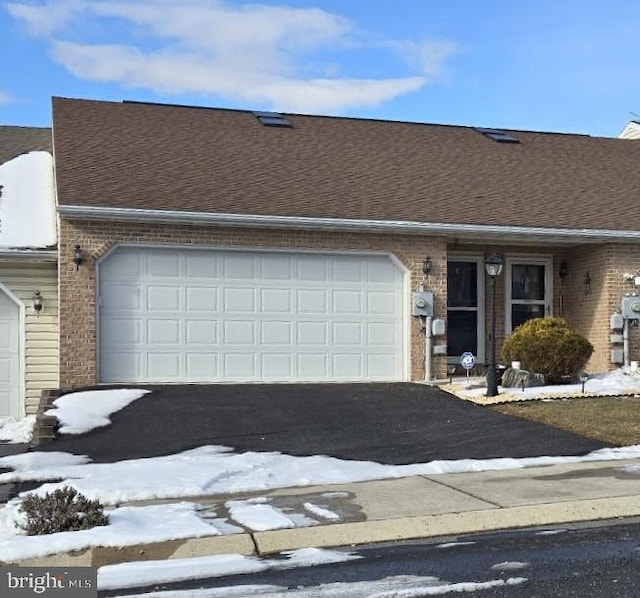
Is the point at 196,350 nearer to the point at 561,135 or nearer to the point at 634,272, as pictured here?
the point at 634,272

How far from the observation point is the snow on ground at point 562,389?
13.4 meters

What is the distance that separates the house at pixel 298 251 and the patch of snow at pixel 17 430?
3.70ft

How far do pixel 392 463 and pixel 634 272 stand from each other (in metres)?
9.32

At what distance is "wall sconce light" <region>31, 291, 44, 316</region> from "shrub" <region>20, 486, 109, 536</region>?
827 cm

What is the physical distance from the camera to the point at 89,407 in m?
12.0

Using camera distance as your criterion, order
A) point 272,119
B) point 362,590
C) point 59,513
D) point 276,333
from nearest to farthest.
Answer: point 362,590 < point 59,513 < point 276,333 < point 272,119

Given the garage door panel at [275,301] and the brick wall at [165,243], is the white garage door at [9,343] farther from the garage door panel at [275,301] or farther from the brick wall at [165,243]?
the garage door panel at [275,301]

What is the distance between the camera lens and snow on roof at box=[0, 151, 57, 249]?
14.7 m

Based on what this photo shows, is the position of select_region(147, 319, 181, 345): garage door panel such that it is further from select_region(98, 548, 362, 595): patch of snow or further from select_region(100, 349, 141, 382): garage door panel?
select_region(98, 548, 362, 595): patch of snow

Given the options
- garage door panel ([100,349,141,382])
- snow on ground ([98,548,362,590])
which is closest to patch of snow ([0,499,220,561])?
snow on ground ([98,548,362,590])

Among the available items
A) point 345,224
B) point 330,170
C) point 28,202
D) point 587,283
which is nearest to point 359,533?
point 345,224

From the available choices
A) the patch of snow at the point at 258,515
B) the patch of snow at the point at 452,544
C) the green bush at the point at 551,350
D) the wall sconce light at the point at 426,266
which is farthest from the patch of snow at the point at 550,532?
the wall sconce light at the point at 426,266

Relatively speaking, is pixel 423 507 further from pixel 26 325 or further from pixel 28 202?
pixel 28 202

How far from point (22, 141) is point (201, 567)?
17.7 meters
